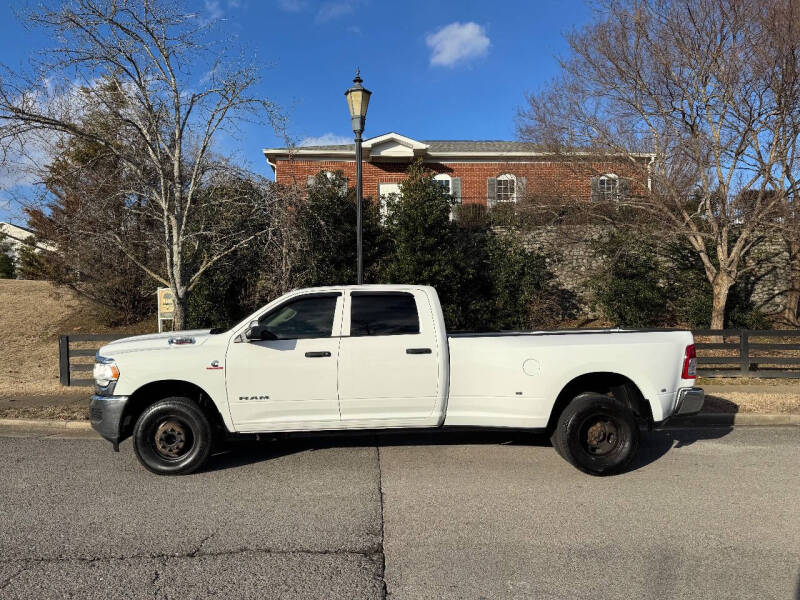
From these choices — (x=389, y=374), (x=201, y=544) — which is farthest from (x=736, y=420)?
(x=201, y=544)

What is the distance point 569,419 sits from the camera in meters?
5.19

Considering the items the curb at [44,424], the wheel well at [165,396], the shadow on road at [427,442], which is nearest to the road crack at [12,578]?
the wheel well at [165,396]

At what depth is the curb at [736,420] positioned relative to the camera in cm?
723

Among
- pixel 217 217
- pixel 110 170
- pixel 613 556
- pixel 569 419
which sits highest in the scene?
pixel 110 170

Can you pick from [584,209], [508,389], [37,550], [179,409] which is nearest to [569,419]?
[508,389]

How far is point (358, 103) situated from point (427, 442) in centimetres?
542

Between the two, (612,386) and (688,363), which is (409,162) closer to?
(612,386)

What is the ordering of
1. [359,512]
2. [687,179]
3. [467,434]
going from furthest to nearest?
[687,179] < [467,434] < [359,512]

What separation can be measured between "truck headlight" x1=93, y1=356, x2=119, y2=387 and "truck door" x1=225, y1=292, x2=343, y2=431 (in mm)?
1076

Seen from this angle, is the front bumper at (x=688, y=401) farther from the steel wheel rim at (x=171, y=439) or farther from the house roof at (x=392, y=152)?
the house roof at (x=392, y=152)

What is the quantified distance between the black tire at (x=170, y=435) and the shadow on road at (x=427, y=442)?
376mm

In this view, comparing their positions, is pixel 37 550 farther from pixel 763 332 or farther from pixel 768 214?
pixel 768 214

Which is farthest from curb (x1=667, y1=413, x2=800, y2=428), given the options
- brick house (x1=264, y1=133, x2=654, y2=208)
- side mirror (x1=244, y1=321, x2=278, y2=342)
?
brick house (x1=264, y1=133, x2=654, y2=208)

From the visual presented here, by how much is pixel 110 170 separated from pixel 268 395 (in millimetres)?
7242
